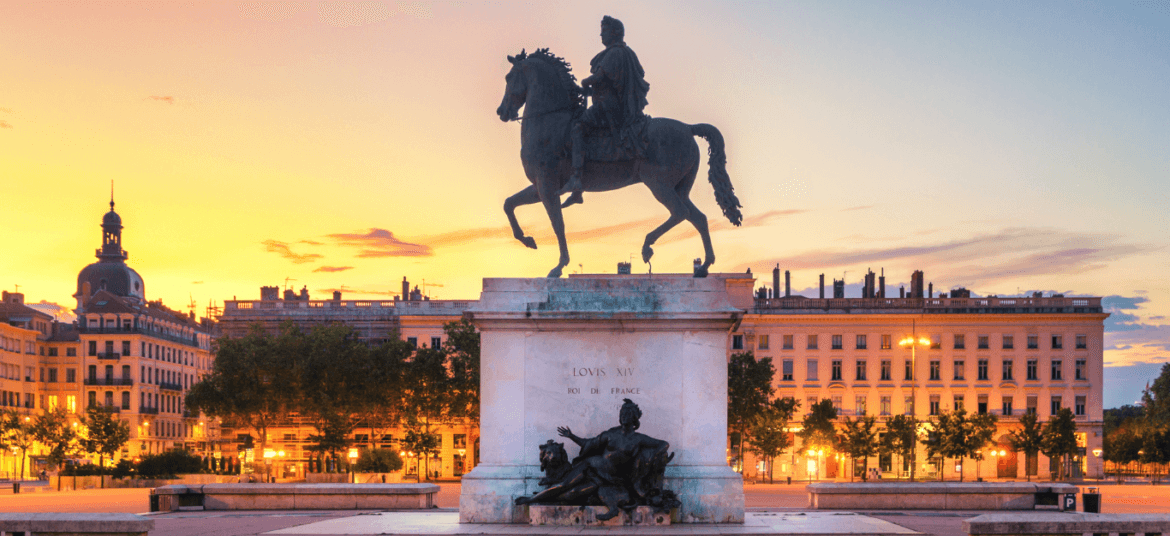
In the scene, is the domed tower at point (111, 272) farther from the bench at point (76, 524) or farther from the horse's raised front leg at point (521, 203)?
the bench at point (76, 524)

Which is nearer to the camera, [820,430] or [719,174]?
[719,174]

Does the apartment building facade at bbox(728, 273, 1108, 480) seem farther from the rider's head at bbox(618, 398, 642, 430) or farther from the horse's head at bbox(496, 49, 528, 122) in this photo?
Result: the rider's head at bbox(618, 398, 642, 430)

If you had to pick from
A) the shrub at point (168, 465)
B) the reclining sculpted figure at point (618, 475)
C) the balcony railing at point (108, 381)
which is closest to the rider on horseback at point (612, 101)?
the reclining sculpted figure at point (618, 475)

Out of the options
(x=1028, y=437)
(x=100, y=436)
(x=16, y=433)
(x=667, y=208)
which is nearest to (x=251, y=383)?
(x=100, y=436)

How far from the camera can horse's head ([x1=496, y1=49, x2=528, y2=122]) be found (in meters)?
21.4

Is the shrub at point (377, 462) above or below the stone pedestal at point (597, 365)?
below

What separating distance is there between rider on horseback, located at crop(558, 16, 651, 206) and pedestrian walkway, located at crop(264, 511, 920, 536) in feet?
17.4

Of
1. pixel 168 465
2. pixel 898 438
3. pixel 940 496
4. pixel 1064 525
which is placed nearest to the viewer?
pixel 1064 525

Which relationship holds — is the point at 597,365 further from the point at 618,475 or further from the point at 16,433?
the point at 16,433

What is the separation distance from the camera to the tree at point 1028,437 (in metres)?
103

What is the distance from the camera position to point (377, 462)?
70.8 metres

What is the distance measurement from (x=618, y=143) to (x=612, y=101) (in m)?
0.64

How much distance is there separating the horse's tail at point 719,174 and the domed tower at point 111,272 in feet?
462

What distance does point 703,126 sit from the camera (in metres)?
21.5
